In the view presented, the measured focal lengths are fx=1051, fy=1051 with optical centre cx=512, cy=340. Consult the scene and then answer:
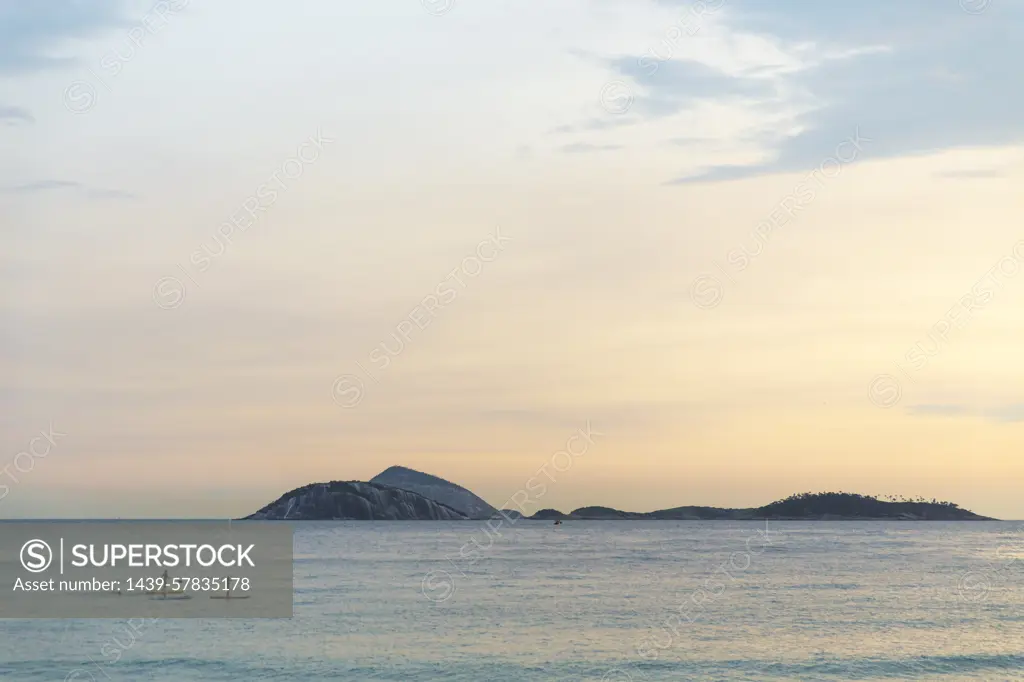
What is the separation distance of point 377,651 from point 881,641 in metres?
28.5

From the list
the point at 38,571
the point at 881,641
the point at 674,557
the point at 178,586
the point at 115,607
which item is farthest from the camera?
the point at 674,557

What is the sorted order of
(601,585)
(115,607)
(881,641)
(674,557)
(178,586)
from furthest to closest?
(674,557) → (601,585) → (178,586) → (115,607) → (881,641)

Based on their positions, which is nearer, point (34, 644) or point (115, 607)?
point (34, 644)

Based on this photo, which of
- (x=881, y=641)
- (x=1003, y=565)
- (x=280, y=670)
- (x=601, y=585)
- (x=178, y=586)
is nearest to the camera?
(x=280, y=670)

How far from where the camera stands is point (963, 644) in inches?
2323

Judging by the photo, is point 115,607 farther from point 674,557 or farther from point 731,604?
point 674,557

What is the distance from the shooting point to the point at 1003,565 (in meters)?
137

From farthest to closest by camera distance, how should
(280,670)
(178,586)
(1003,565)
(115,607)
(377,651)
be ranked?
(1003,565) → (178,586) → (115,607) → (377,651) → (280,670)

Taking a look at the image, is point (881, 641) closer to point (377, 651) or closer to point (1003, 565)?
point (377, 651)

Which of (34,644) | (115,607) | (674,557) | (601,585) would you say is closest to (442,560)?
(674,557)

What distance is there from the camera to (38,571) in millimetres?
126438

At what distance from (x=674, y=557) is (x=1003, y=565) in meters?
42.5

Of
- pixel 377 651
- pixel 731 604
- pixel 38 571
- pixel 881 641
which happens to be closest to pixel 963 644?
pixel 881 641

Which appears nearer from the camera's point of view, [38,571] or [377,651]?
[377,651]
